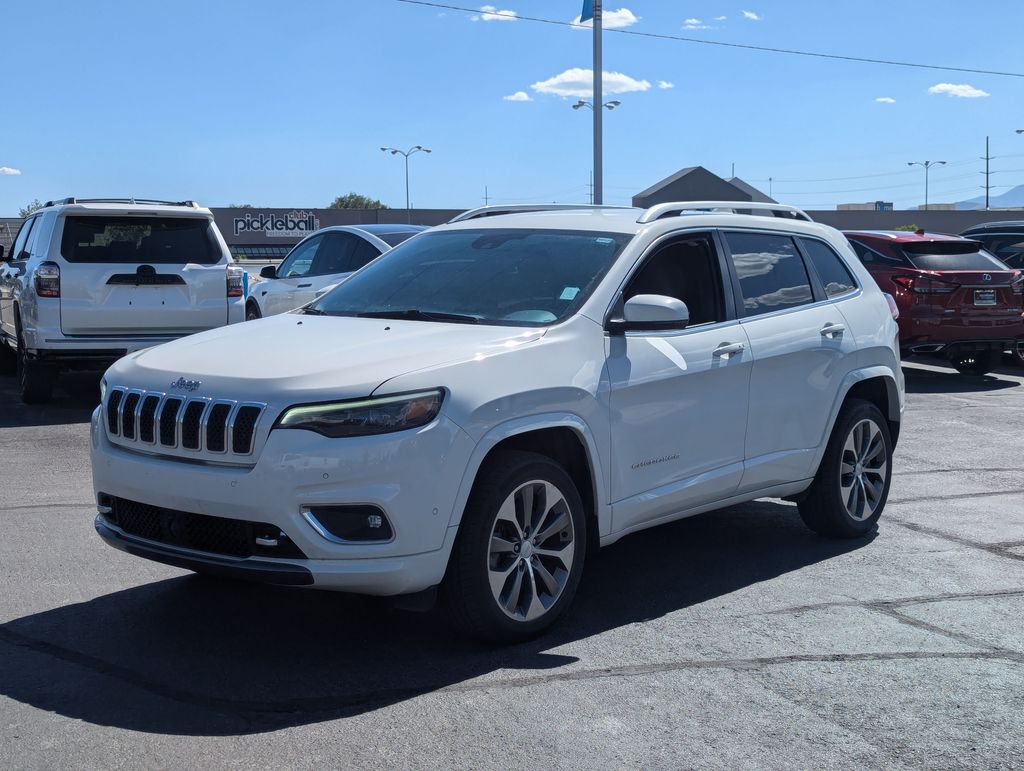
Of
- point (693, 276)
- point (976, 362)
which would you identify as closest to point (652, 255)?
point (693, 276)

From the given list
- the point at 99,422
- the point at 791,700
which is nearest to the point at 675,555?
the point at 791,700

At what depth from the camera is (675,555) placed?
644cm

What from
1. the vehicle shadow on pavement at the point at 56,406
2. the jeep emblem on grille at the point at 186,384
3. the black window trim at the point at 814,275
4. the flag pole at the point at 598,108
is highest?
the flag pole at the point at 598,108

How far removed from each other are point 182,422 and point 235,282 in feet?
24.8

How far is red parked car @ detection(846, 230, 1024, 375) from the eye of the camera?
554 inches

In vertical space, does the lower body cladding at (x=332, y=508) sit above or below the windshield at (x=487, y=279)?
below

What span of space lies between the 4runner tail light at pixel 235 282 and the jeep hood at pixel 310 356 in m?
6.45

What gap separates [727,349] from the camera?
5.86 m

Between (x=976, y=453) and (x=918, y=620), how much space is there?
478 cm

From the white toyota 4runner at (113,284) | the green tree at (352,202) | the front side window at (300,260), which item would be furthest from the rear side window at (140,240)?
the green tree at (352,202)

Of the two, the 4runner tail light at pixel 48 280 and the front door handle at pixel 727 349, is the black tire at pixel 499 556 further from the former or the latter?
the 4runner tail light at pixel 48 280

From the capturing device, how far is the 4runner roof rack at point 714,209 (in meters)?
5.99

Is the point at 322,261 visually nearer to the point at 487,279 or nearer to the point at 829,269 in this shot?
the point at 829,269

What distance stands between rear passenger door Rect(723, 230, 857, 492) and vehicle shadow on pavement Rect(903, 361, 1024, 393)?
7.69m
